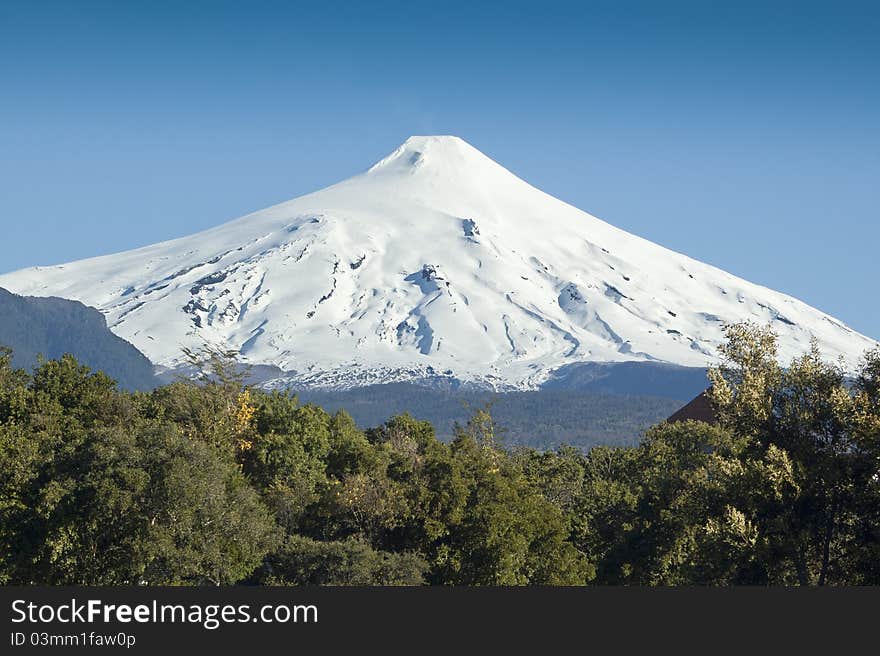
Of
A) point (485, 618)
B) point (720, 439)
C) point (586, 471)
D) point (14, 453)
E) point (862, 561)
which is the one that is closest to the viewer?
point (485, 618)

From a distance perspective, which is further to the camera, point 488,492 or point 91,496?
point 488,492

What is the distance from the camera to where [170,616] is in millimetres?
27484

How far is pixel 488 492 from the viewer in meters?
46.5

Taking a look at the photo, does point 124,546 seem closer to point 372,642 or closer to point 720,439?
point 372,642

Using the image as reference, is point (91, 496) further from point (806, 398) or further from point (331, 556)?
point (806, 398)

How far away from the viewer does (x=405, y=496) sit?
151 feet

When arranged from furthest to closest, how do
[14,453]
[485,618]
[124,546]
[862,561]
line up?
[14,453]
[124,546]
[862,561]
[485,618]

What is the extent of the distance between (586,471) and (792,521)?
3739 cm

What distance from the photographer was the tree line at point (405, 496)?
3469 centimetres

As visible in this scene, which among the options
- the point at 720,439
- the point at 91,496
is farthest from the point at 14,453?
the point at 720,439

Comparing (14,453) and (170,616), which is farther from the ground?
(14,453)

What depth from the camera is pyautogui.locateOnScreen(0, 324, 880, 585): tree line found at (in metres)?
34.7

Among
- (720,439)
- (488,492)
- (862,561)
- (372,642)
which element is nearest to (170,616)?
(372,642)

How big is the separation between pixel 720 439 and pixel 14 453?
26879 mm
